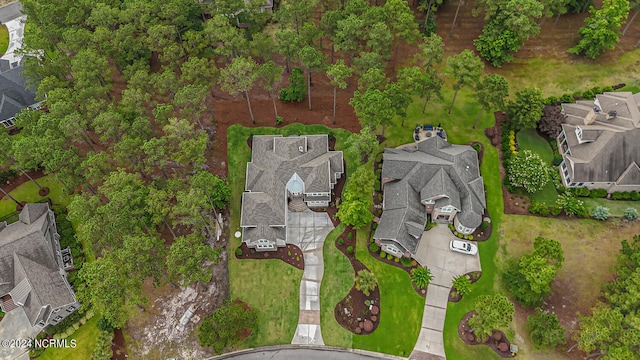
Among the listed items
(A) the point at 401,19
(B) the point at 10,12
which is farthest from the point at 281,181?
(B) the point at 10,12

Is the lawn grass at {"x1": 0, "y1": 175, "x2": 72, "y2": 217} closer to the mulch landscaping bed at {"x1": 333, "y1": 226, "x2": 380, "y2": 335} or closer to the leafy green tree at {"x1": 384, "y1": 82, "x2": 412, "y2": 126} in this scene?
the mulch landscaping bed at {"x1": 333, "y1": 226, "x2": 380, "y2": 335}

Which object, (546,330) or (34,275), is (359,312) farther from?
(34,275)

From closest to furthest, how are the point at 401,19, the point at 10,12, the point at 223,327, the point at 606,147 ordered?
the point at 223,327, the point at 606,147, the point at 401,19, the point at 10,12

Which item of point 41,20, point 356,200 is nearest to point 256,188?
point 356,200

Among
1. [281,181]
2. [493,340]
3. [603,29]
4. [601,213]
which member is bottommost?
[493,340]

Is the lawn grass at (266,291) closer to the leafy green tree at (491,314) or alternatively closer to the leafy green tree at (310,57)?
the leafy green tree at (491,314)

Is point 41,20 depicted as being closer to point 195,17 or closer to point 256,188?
point 195,17
